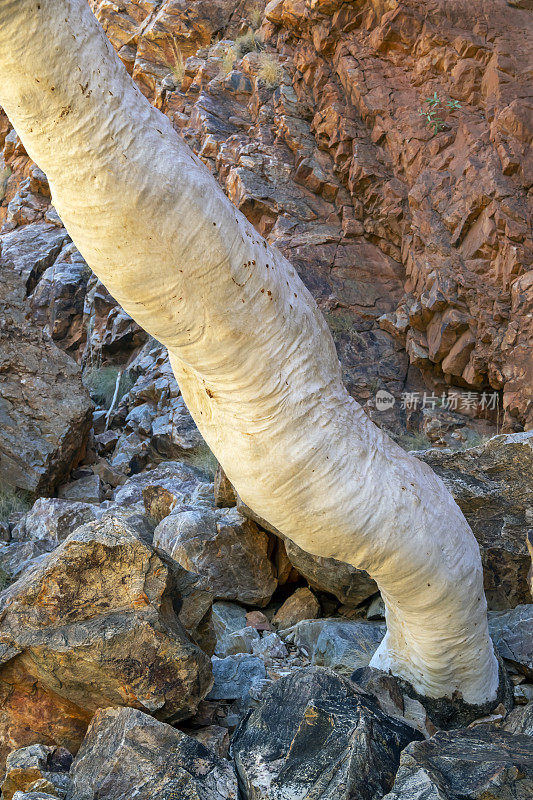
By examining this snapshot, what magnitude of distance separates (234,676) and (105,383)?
359 inches

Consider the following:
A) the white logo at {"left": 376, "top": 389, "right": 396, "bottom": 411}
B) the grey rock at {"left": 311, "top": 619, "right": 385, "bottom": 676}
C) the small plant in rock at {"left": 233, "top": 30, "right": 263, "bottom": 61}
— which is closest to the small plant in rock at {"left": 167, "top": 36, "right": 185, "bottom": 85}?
the small plant in rock at {"left": 233, "top": 30, "right": 263, "bottom": 61}

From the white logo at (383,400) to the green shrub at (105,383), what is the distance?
15.9 feet

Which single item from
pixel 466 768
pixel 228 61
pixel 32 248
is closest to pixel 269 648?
pixel 466 768

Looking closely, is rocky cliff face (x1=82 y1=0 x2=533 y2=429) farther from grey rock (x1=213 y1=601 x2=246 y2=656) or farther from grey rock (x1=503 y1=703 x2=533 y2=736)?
grey rock (x1=503 y1=703 x2=533 y2=736)

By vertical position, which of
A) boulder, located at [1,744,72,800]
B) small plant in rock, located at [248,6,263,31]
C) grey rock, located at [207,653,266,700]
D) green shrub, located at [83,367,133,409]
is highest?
small plant in rock, located at [248,6,263,31]

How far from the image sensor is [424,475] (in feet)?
12.1

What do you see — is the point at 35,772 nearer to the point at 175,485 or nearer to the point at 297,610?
the point at 297,610

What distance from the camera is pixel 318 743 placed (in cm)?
276

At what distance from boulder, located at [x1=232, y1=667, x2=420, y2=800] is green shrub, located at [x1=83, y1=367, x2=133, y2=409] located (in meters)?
9.05

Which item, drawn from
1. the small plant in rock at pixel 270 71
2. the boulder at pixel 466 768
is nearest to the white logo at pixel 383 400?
the small plant in rock at pixel 270 71

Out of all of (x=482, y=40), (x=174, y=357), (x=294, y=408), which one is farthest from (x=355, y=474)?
(x=482, y=40)

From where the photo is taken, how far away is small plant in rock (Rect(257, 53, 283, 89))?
10750 millimetres

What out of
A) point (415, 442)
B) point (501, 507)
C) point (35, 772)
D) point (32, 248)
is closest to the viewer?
point (35, 772)

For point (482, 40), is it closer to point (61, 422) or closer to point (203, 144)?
point (203, 144)
